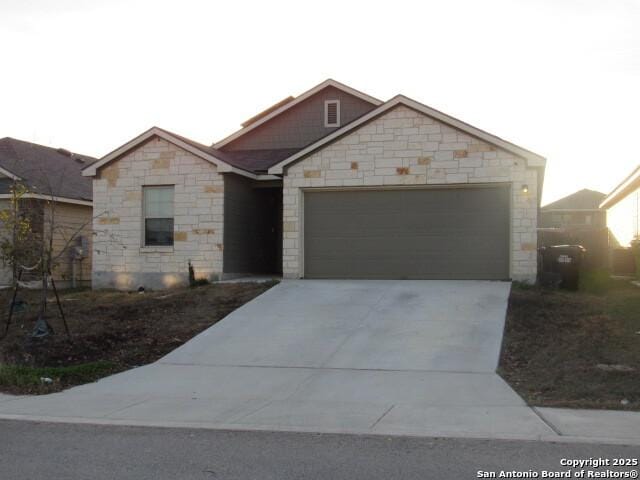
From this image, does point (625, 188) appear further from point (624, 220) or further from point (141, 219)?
point (141, 219)

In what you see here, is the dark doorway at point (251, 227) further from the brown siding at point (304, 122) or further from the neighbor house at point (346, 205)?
the brown siding at point (304, 122)

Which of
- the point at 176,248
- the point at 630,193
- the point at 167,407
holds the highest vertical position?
the point at 630,193

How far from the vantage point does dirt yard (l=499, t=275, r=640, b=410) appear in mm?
8836

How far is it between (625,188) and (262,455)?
71.2 ft

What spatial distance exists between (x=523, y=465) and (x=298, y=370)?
5323 mm

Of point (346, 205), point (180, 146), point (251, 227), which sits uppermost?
point (180, 146)

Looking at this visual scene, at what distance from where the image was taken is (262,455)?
6.48 metres

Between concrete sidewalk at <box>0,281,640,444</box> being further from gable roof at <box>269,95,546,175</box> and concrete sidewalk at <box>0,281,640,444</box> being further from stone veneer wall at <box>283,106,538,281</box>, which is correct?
gable roof at <box>269,95,546,175</box>

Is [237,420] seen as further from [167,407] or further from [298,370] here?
[298,370]

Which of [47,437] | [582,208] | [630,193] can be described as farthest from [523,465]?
[582,208]

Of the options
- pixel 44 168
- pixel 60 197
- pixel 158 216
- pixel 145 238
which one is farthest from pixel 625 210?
pixel 44 168

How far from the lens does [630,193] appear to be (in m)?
25.2

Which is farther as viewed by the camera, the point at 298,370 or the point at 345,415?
the point at 298,370

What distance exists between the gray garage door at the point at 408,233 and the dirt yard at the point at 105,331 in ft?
7.91
